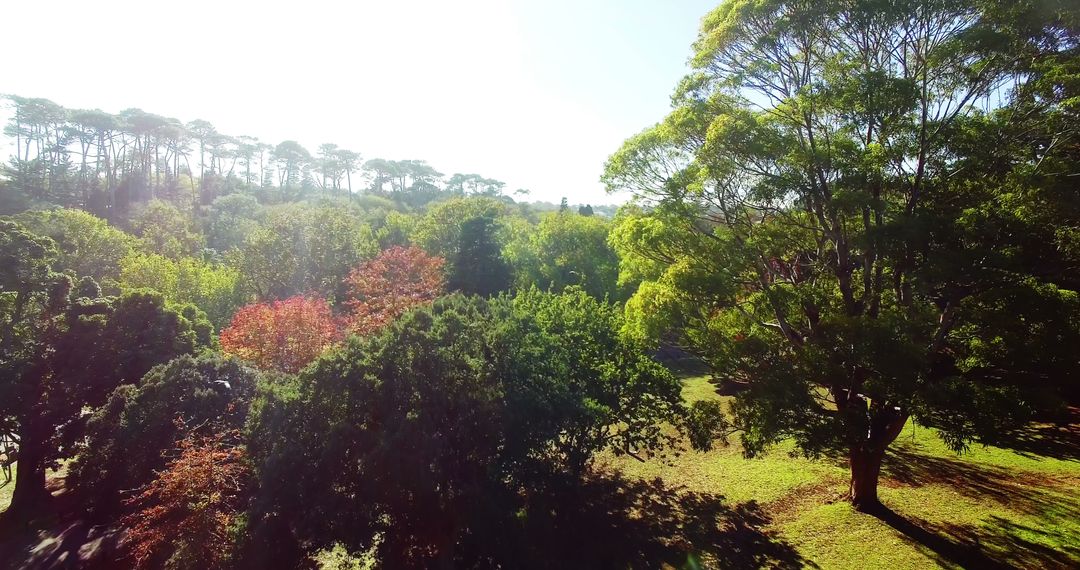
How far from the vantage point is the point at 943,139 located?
320 inches

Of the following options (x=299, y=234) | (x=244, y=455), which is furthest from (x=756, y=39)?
(x=299, y=234)

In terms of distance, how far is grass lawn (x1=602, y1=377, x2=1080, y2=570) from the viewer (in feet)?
30.8

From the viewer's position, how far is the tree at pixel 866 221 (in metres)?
7.66

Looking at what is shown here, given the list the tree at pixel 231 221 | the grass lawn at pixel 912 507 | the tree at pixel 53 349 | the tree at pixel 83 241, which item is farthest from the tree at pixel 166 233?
the grass lawn at pixel 912 507

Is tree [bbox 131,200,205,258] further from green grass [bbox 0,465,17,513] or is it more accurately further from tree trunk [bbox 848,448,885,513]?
tree trunk [bbox 848,448,885,513]

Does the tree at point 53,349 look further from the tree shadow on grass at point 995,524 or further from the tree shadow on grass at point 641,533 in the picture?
the tree shadow on grass at point 995,524

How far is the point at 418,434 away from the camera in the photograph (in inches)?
368

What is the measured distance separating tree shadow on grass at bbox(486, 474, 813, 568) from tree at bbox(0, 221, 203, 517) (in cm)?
1260

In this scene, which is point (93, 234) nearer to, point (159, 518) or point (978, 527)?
point (159, 518)

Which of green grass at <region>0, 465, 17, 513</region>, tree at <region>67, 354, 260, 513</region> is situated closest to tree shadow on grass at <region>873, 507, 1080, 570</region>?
tree at <region>67, 354, 260, 513</region>

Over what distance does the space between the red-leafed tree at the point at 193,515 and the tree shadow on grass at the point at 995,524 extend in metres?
13.6

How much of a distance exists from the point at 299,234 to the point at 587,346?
26773mm

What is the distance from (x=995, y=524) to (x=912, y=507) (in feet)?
4.57

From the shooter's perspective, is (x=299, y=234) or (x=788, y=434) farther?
(x=299, y=234)
